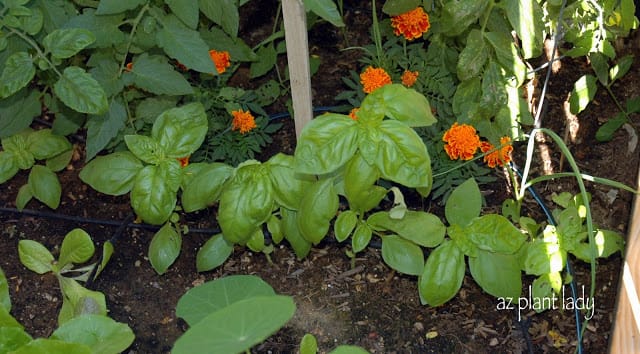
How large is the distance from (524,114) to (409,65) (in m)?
0.34

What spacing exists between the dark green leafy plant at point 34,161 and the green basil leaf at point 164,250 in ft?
1.00

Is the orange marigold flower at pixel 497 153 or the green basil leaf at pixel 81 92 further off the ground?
the green basil leaf at pixel 81 92

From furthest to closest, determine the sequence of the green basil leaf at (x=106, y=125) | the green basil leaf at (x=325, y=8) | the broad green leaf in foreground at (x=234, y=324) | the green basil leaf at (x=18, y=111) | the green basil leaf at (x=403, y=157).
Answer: the green basil leaf at (x=18, y=111), the green basil leaf at (x=106, y=125), the green basil leaf at (x=403, y=157), the green basil leaf at (x=325, y=8), the broad green leaf in foreground at (x=234, y=324)

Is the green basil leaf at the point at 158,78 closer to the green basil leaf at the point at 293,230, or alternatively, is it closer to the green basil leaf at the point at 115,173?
the green basil leaf at the point at 115,173

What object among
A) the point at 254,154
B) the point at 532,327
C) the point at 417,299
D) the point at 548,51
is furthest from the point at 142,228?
the point at 548,51

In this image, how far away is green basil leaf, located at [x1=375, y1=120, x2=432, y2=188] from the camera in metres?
1.58

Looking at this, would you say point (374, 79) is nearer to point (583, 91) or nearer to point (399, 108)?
point (399, 108)

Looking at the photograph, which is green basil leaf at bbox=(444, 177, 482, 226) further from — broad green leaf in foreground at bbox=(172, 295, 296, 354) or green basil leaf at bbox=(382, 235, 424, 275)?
broad green leaf in foreground at bbox=(172, 295, 296, 354)

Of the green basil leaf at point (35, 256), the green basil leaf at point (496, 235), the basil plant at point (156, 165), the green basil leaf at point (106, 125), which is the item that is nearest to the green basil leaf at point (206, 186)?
the basil plant at point (156, 165)

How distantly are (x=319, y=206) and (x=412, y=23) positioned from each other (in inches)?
25.1

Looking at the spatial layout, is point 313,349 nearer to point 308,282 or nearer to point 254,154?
point 308,282

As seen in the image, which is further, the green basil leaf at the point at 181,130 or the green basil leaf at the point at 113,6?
the green basil leaf at the point at 181,130

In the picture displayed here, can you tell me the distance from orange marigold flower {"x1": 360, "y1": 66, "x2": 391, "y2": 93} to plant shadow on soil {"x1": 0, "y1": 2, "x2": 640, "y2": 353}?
33cm

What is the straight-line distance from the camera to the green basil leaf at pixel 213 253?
6.21ft
